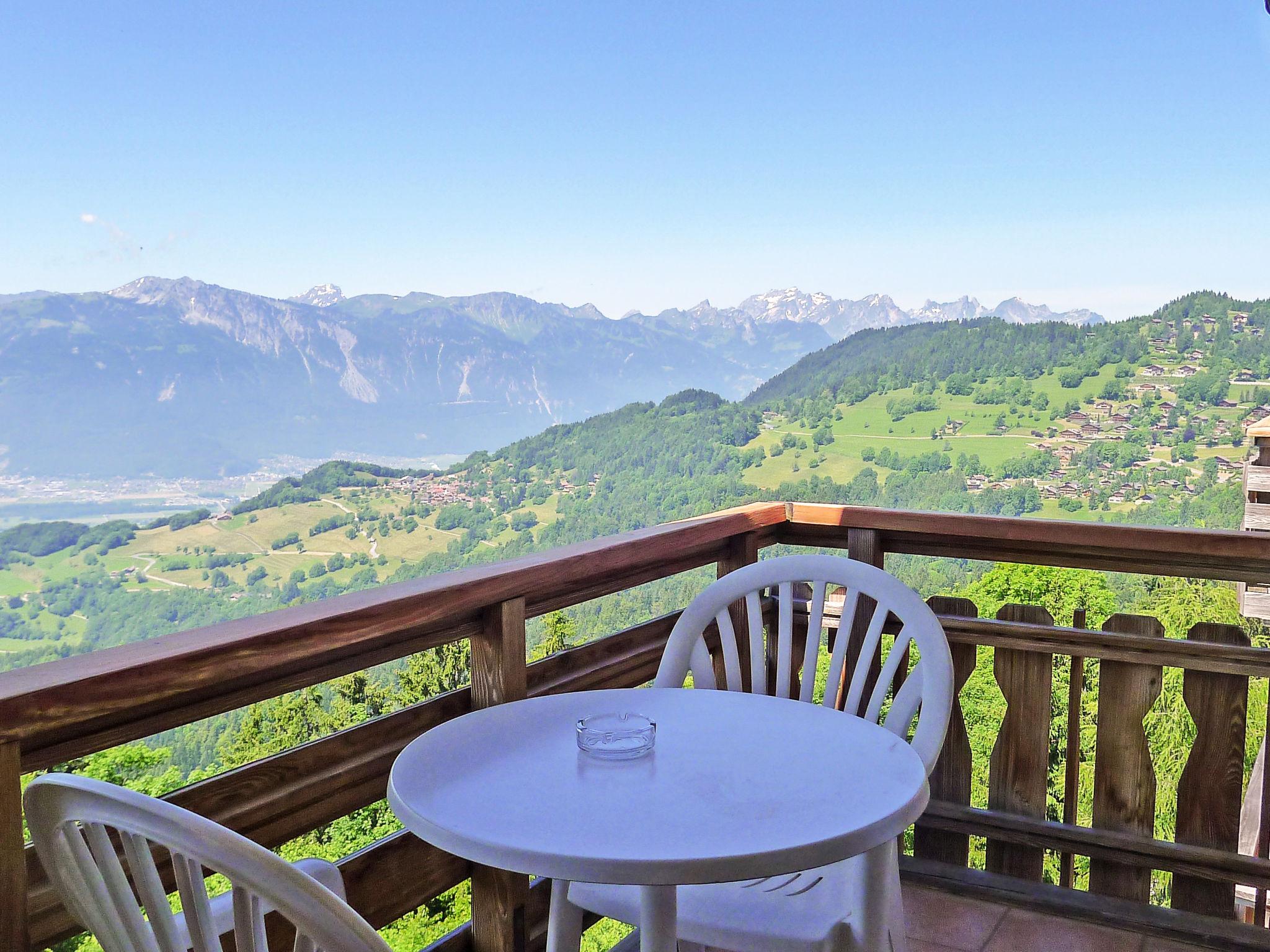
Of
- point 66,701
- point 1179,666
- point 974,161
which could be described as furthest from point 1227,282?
point 66,701

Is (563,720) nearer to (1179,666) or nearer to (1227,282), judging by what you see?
(1179,666)

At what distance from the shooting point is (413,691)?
2.23 metres

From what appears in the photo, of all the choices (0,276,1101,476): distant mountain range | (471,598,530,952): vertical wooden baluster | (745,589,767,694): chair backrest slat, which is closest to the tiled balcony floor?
(745,589,767,694): chair backrest slat

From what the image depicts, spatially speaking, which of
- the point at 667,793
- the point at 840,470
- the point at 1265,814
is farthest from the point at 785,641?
the point at 840,470

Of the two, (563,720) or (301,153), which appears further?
(301,153)

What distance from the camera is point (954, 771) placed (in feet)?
7.90

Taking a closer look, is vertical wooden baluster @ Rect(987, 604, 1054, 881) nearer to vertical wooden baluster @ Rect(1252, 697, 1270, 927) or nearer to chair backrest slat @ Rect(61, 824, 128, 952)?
vertical wooden baluster @ Rect(1252, 697, 1270, 927)

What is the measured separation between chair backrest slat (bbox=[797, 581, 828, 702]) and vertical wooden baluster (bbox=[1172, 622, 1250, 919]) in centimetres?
89

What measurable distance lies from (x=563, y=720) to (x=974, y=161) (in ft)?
95.5

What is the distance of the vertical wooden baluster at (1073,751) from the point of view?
7.31ft

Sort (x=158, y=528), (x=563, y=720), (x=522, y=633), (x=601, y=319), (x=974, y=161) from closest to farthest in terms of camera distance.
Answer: (x=563, y=720) < (x=522, y=633) < (x=158, y=528) < (x=974, y=161) < (x=601, y=319)

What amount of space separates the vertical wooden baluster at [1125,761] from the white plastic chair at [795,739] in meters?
0.76

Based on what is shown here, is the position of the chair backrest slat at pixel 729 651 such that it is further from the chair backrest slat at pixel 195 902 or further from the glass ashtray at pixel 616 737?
the chair backrest slat at pixel 195 902

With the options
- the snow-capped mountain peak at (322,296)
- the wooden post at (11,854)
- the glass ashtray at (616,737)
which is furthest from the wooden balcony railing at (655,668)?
the snow-capped mountain peak at (322,296)
